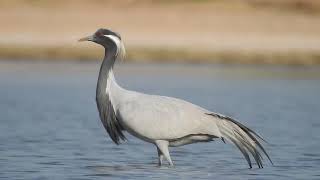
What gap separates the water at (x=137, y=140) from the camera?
38.4 ft

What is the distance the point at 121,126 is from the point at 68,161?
3.41ft

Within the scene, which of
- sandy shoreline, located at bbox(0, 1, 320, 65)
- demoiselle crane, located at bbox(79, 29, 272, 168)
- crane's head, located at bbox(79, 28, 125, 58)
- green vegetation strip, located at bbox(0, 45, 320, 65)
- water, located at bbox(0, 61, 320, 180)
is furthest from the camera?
sandy shoreline, located at bbox(0, 1, 320, 65)

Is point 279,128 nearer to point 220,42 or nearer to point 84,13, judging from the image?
point 220,42

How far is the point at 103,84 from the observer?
11.4 meters

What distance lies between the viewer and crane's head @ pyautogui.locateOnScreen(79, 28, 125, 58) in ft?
38.0

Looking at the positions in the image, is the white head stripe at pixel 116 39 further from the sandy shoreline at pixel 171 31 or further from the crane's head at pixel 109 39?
the sandy shoreline at pixel 171 31

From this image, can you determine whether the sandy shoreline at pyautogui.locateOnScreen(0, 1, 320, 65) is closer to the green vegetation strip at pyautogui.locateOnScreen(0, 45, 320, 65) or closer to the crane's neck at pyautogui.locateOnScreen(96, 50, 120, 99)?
the green vegetation strip at pyautogui.locateOnScreen(0, 45, 320, 65)

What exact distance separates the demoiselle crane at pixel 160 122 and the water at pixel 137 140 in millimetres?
299

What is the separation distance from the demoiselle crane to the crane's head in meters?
0.10

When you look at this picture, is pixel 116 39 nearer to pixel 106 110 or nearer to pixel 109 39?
pixel 109 39

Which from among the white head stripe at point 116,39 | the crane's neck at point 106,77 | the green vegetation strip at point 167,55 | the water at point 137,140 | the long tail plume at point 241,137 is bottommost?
the water at point 137,140

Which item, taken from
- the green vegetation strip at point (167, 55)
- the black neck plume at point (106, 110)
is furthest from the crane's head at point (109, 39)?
the green vegetation strip at point (167, 55)

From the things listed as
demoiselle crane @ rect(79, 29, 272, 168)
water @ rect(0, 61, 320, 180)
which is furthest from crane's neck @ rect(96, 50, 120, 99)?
water @ rect(0, 61, 320, 180)

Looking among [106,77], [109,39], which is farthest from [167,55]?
[106,77]
